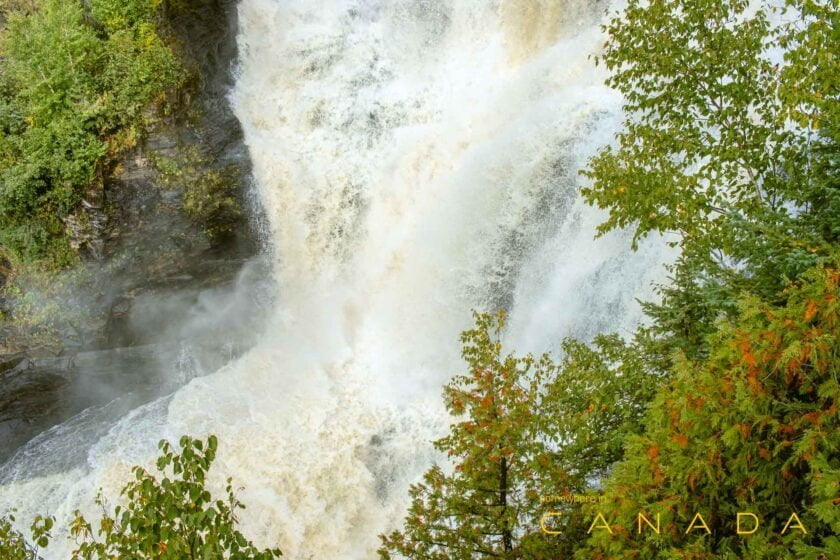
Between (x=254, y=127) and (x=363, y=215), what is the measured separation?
10.1 feet

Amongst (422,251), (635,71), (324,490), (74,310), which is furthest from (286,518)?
(635,71)

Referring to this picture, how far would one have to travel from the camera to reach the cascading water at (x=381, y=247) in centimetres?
1217

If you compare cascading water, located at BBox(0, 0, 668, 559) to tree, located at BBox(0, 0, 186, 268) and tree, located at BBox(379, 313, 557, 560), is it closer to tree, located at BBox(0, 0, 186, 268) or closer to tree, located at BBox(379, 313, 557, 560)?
tree, located at BBox(0, 0, 186, 268)

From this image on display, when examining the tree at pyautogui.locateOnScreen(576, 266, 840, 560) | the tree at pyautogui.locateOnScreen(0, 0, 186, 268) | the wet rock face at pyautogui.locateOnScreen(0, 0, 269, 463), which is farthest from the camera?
the wet rock face at pyautogui.locateOnScreen(0, 0, 269, 463)

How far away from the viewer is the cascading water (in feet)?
39.9

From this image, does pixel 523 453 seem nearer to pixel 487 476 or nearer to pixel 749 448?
pixel 487 476

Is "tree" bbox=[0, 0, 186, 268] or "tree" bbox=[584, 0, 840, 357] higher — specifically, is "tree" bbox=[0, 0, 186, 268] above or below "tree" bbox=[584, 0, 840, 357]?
above

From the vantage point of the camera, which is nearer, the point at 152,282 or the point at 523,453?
the point at 523,453

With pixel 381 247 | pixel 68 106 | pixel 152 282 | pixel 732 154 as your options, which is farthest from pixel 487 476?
pixel 68 106

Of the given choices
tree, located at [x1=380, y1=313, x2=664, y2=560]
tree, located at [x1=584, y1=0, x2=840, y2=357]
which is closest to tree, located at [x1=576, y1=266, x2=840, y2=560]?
tree, located at [x1=584, y1=0, x2=840, y2=357]

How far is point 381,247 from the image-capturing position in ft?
47.8

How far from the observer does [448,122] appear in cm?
1392

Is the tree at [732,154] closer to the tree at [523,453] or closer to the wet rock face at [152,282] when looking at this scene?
the tree at [523,453]

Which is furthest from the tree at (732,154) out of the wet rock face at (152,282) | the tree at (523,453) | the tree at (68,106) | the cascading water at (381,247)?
the tree at (68,106)
